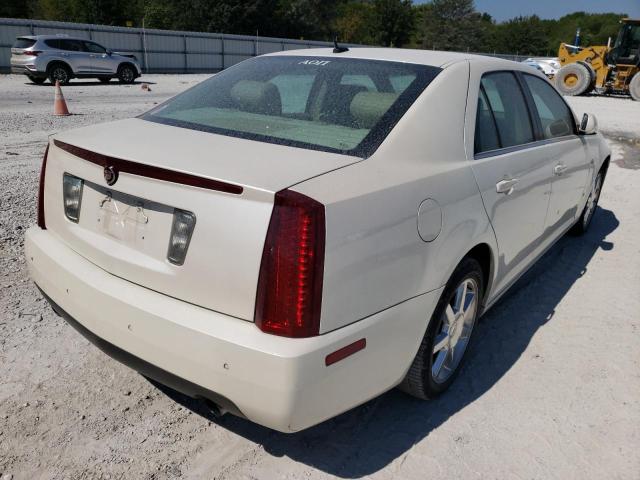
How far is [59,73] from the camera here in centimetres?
1920

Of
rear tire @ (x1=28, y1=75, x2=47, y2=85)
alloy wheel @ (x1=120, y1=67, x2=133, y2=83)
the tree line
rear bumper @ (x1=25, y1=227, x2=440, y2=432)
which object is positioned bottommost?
rear tire @ (x1=28, y1=75, x2=47, y2=85)

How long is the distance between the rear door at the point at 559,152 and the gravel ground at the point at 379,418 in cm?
72

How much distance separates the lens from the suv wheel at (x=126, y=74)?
21250 millimetres

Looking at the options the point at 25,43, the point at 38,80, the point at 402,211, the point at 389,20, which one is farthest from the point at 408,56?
the point at 389,20

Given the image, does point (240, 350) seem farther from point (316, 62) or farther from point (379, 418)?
point (316, 62)

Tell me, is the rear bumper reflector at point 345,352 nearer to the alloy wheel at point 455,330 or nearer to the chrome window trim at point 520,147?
the alloy wheel at point 455,330

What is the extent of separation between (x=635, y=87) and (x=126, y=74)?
1960 cm

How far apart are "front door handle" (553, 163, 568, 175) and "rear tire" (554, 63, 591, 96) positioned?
21.3m

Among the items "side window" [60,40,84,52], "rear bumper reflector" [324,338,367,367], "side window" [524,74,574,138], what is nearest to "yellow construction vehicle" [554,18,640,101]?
"side window" [60,40,84,52]

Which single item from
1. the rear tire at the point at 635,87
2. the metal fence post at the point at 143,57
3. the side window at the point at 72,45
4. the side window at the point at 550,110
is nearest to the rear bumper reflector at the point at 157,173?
the side window at the point at 550,110

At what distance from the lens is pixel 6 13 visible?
51.9m

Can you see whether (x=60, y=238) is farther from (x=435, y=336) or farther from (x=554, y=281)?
(x=554, y=281)

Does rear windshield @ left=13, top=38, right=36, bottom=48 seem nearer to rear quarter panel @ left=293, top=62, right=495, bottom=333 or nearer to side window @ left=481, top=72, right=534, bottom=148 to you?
side window @ left=481, top=72, right=534, bottom=148

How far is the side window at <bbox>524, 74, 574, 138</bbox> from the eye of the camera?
3.87 meters
